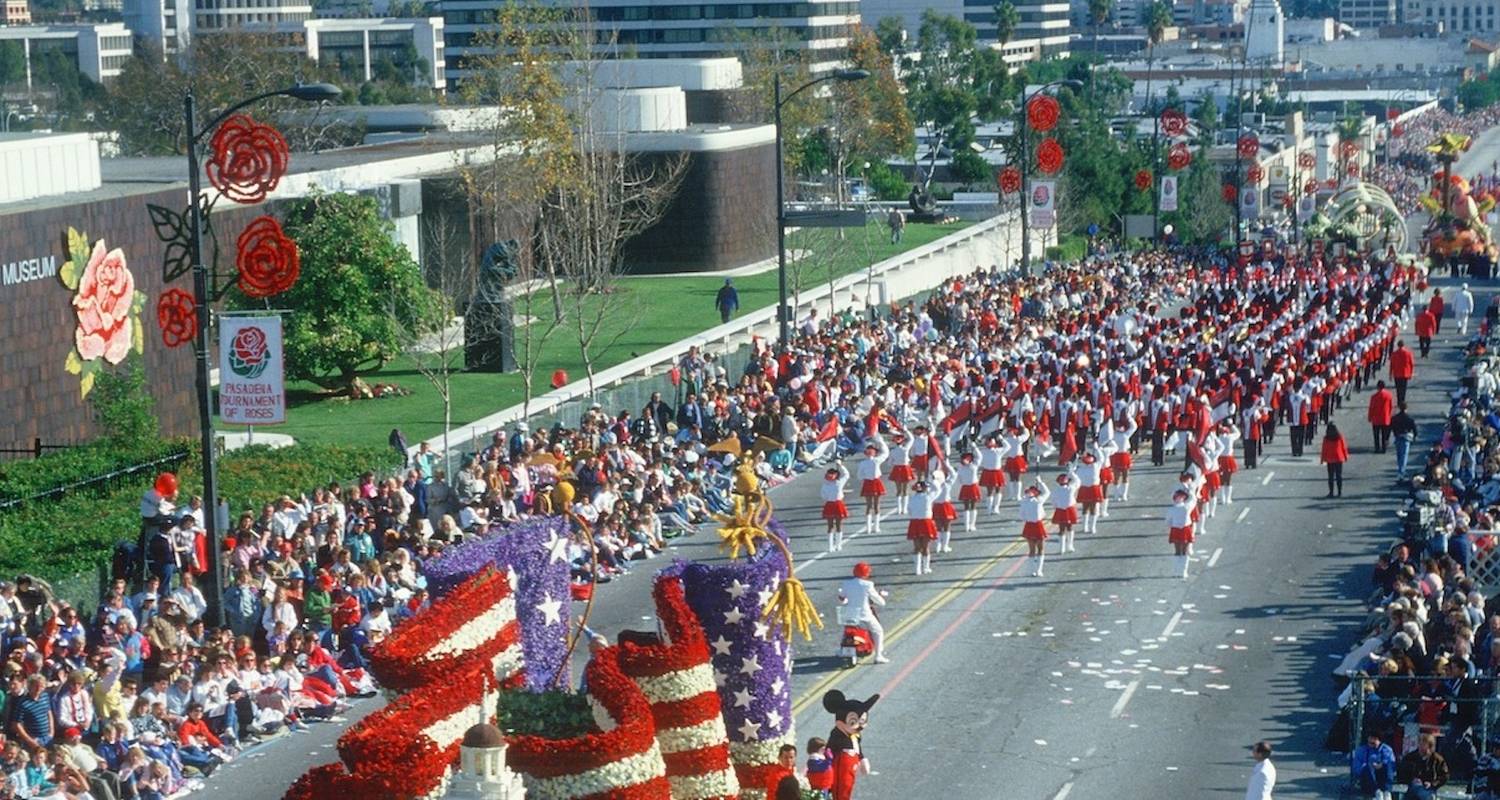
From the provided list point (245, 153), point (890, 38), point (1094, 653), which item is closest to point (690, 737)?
point (1094, 653)

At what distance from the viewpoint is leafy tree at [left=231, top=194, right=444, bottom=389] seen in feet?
151

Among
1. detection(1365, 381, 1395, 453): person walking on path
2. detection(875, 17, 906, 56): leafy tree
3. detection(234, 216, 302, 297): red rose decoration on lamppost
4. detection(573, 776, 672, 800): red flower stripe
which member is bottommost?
detection(1365, 381, 1395, 453): person walking on path

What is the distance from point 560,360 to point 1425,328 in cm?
1886

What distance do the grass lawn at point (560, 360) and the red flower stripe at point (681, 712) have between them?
2358 cm

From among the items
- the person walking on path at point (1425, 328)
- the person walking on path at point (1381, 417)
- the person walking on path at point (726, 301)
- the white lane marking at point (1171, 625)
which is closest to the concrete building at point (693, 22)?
the person walking on path at point (726, 301)

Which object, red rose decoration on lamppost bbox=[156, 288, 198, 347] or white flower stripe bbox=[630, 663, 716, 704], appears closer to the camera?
white flower stripe bbox=[630, 663, 716, 704]

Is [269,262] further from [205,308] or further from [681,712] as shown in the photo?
[681,712]

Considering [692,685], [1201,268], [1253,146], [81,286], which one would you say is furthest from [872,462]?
[1253,146]

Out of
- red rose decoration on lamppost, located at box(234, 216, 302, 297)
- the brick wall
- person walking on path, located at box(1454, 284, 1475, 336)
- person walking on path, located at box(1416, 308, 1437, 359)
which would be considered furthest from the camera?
person walking on path, located at box(1454, 284, 1475, 336)

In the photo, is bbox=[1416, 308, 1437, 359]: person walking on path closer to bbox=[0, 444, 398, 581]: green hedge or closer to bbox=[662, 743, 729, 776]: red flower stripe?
bbox=[0, 444, 398, 581]: green hedge

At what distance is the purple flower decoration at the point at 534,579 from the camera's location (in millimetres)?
18969

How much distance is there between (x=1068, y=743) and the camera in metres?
24.3

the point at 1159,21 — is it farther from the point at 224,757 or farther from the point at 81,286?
the point at 224,757

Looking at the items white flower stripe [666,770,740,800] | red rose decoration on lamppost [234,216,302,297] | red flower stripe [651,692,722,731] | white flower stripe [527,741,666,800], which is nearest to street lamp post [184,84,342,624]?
red rose decoration on lamppost [234,216,302,297]
